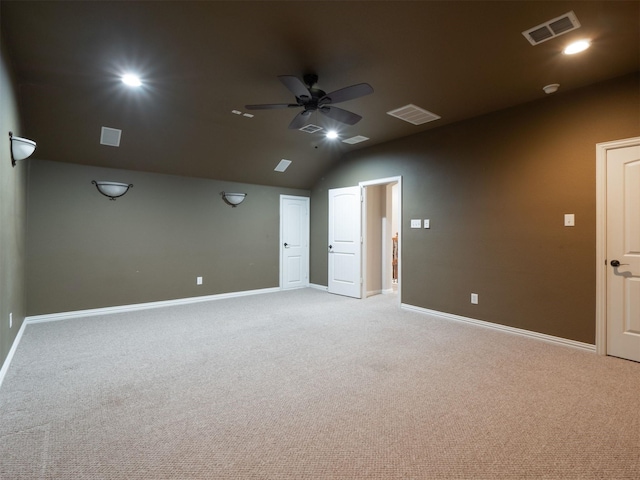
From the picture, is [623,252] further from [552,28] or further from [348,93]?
[348,93]

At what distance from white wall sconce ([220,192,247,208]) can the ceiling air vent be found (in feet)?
16.0

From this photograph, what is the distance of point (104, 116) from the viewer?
3.90 metres

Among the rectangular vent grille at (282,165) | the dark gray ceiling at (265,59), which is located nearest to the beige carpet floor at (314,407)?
the dark gray ceiling at (265,59)

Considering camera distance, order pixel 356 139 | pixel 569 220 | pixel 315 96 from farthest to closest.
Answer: pixel 356 139
pixel 569 220
pixel 315 96

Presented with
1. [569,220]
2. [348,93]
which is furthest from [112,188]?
[569,220]

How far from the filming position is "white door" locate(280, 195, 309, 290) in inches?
267

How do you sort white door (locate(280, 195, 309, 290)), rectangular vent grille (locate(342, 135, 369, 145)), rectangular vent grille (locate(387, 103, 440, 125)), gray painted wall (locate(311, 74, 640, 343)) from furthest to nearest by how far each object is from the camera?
white door (locate(280, 195, 309, 290))
rectangular vent grille (locate(342, 135, 369, 145))
rectangular vent grille (locate(387, 103, 440, 125))
gray painted wall (locate(311, 74, 640, 343))

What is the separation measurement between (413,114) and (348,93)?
1.72 m

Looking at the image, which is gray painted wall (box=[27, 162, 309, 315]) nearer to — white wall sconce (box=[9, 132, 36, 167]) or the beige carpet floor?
the beige carpet floor

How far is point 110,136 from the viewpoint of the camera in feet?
13.9

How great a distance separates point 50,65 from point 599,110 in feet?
17.5

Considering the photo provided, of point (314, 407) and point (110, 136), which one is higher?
point (110, 136)

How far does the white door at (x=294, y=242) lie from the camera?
267 inches

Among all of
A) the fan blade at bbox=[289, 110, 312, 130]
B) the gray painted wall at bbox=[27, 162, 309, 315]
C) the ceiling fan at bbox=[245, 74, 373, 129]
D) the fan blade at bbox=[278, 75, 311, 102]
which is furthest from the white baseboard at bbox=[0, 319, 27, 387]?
the fan blade at bbox=[289, 110, 312, 130]
